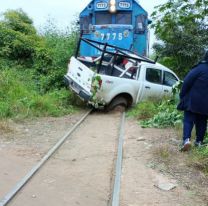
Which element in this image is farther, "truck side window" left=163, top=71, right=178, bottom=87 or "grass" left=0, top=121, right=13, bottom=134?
"truck side window" left=163, top=71, right=178, bottom=87

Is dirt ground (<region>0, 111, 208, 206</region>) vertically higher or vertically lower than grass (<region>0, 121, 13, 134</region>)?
lower

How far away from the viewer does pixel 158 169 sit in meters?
7.36

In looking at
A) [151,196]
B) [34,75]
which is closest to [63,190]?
[151,196]

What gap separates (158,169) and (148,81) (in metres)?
7.59

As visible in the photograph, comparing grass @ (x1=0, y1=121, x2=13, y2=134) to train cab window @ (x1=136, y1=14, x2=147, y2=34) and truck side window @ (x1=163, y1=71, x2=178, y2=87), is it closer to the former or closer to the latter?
truck side window @ (x1=163, y1=71, x2=178, y2=87)

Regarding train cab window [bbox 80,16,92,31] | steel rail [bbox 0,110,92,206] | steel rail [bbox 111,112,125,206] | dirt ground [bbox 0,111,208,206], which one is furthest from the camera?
train cab window [bbox 80,16,92,31]

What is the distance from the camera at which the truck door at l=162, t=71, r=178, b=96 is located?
15094mm

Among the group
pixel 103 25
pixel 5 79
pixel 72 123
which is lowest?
pixel 72 123

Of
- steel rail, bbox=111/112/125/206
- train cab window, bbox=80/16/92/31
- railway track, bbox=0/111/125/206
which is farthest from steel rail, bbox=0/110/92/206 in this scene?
train cab window, bbox=80/16/92/31

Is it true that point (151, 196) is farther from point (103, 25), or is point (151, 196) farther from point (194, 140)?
point (103, 25)

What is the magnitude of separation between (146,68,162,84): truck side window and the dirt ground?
4.07m

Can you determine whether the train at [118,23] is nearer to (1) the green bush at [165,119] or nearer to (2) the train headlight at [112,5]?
(2) the train headlight at [112,5]

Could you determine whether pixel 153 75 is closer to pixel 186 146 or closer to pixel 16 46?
pixel 16 46

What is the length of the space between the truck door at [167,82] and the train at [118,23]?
227 cm
